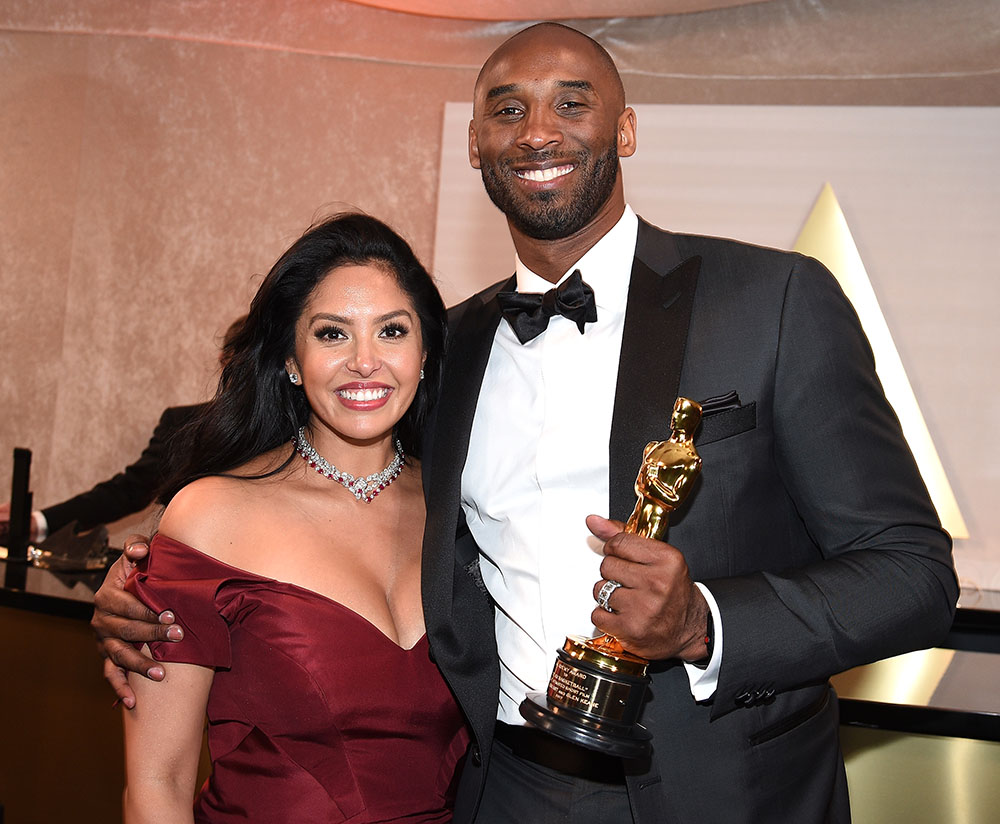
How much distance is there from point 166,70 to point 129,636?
495cm

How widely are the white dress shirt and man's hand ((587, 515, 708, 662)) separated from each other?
1.43 ft

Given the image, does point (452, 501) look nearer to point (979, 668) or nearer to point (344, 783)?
point (344, 783)

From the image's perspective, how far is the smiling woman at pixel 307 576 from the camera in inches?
87.7

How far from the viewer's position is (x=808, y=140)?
5117mm

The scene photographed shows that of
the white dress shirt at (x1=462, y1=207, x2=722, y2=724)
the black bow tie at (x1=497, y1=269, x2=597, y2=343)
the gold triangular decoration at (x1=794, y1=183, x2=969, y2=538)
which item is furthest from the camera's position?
the gold triangular decoration at (x1=794, y1=183, x2=969, y2=538)

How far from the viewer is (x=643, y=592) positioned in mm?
1549

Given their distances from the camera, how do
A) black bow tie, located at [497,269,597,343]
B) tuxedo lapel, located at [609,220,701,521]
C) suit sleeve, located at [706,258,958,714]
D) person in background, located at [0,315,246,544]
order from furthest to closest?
person in background, located at [0,315,246,544] → black bow tie, located at [497,269,597,343] → tuxedo lapel, located at [609,220,701,521] → suit sleeve, located at [706,258,958,714]

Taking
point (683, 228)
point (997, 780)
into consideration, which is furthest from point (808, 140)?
point (997, 780)

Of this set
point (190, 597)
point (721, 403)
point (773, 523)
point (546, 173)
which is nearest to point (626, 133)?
point (546, 173)

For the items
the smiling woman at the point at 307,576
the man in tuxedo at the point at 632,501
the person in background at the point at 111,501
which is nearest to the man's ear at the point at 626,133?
the man in tuxedo at the point at 632,501

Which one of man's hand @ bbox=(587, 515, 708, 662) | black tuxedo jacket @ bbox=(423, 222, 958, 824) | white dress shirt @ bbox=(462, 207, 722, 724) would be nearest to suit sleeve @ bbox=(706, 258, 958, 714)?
black tuxedo jacket @ bbox=(423, 222, 958, 824)

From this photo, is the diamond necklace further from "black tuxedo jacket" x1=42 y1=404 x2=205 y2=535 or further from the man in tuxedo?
"black tuxedo jacket" x1=42 y1=404 x2=205 y2=535

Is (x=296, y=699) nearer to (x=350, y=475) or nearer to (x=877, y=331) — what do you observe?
(x=350, y=475)

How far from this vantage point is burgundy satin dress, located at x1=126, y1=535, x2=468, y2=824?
7.30 feet
